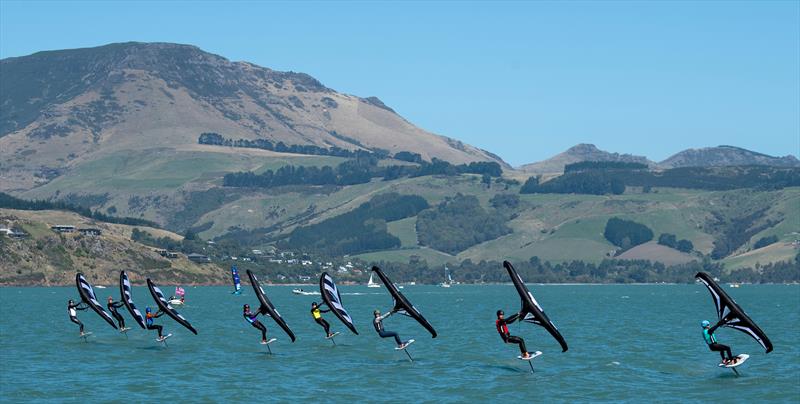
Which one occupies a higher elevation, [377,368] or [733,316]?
[733,316]

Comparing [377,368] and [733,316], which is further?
[377,368]

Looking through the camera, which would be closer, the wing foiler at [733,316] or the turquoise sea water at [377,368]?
the wing foiler at [733,316]

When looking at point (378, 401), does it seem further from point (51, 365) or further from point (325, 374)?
point (51, 365)

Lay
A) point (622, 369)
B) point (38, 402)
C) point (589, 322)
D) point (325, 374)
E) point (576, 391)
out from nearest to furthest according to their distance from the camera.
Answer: point (38, 402), point (576, 391), point (325, 374), point (622, 369), point (589, 322)

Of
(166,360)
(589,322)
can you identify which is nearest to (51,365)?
(166,360)

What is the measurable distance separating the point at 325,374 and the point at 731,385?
21573 mm

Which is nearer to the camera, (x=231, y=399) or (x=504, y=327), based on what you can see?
(x=231, y=399)

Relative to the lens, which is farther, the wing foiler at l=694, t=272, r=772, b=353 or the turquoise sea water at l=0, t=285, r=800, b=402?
the turquoise sea water at l=0, t=285, r=800, b=402

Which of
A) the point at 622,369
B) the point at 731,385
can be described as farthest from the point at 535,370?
the point at 731,385

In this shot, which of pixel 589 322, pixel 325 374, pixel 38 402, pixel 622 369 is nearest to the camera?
pixel 38 402

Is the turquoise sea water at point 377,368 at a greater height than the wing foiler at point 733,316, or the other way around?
the wing foiler at point 733,316

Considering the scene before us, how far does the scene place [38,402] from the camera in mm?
61875

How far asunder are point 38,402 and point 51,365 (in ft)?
54.6

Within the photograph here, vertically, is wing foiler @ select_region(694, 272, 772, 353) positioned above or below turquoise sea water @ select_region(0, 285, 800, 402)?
above
